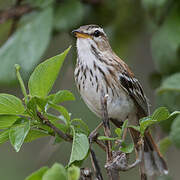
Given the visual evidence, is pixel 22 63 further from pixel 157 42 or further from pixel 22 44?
pixel 157 42

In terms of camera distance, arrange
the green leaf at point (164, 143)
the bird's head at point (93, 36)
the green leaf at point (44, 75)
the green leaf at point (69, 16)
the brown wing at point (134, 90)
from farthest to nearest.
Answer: the green leaf at point (69, 16), the brown wing at point (134, 90), the bird's head at point (93, 36), the green leaf at point (164, 143), the green leaf at point (44, 75)

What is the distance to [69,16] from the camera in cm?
376

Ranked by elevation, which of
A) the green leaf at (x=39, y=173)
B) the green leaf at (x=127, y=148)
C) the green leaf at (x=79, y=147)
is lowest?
the green leaf at (x=127, y=148)

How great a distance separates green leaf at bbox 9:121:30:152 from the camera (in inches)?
80.3

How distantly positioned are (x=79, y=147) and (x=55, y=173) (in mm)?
438

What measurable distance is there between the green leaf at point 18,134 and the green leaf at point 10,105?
70mm

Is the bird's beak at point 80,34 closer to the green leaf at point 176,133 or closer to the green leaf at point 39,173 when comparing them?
the green leaf at point 176,133

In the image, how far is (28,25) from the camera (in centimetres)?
385

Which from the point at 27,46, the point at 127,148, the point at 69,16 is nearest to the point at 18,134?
the point at 127,148

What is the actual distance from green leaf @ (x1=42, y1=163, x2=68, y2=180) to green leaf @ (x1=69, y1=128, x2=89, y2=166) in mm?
306

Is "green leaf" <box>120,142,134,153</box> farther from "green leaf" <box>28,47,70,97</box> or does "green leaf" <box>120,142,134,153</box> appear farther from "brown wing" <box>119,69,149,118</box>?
"brown wing" <box>119,69,149,118</box>

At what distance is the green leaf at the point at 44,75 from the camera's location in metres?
2.07

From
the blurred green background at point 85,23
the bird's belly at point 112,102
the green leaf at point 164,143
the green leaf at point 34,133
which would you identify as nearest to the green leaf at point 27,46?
the blurred green background at point 85,23

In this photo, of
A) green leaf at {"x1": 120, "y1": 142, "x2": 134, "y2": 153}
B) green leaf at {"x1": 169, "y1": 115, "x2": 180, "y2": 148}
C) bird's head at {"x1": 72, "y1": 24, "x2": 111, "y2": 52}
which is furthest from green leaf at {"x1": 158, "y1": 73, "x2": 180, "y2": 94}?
green leaf at {"x1": 120, "y1": 142, "x2": 134, "y2": 153}
